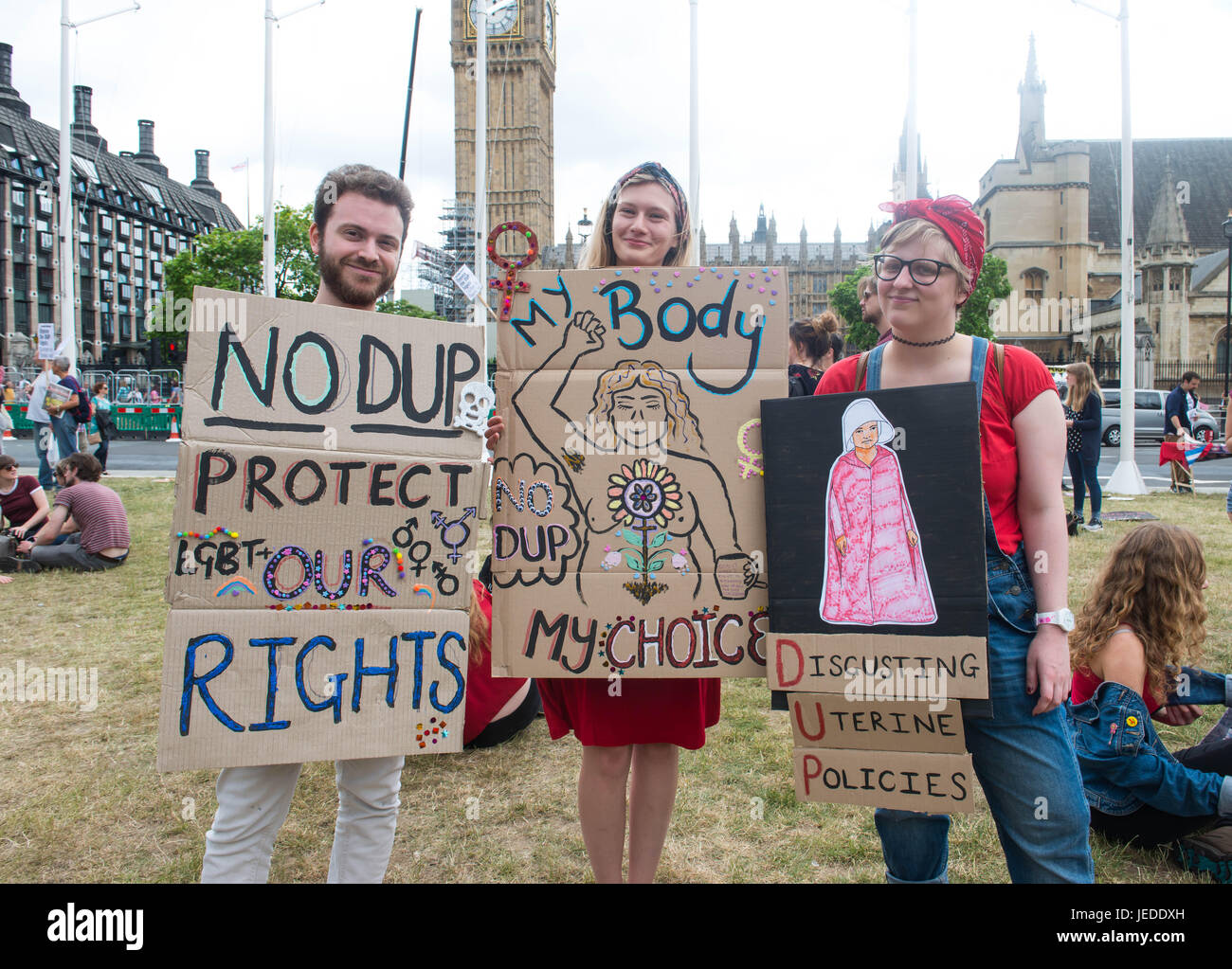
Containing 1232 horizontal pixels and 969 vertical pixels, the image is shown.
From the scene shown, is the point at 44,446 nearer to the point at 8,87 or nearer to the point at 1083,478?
the point at 1083,478

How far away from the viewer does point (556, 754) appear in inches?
149

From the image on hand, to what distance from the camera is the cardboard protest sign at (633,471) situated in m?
1.98

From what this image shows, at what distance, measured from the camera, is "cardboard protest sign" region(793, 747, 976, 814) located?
5.88ft

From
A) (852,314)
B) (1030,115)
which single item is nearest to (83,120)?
(852,314)

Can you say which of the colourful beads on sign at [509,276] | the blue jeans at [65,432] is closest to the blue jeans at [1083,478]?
→ the colourful beads on sign at [509,276]

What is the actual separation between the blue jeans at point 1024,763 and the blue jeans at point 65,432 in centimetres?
1319

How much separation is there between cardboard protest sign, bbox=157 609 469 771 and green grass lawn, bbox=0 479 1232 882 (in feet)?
3.62

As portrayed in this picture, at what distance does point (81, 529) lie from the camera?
761 cm

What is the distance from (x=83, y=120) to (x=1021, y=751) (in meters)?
85.6

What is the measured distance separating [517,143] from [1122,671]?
3314 inches

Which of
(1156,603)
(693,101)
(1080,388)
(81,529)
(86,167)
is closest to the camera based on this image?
(1156,603)

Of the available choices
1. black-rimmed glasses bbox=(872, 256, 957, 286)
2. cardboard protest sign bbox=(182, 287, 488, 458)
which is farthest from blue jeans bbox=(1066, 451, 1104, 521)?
cardboard protest sign bbox=(182, 287, 488, 458)
